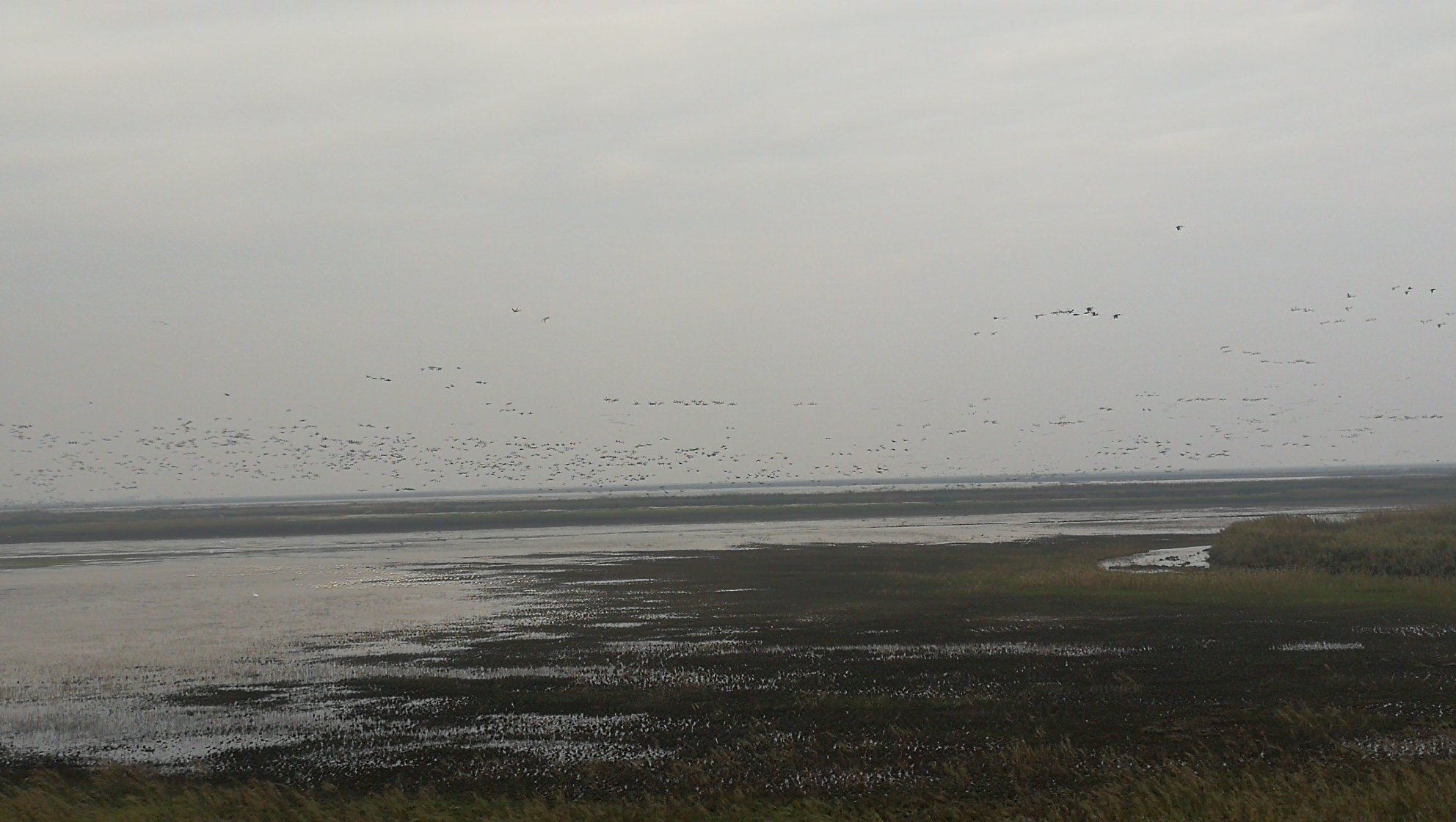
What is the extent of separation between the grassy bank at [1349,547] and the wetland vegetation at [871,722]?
18.3 feet

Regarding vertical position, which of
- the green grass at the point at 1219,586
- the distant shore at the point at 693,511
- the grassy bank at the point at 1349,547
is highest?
the grassy bank at the point at 1349,547

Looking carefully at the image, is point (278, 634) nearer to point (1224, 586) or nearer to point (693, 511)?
point (1224, 586)

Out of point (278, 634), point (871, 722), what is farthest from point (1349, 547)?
point (278, 634)

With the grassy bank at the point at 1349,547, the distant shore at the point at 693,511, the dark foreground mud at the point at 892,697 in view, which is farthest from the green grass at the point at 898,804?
the distant shore at the point at 693,511

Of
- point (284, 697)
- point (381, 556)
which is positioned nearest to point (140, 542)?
point (381, 556)

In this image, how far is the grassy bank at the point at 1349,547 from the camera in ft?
147

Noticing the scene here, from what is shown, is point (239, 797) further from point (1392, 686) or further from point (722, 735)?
point (1392, 686)

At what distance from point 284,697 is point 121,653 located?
10368 millimetres

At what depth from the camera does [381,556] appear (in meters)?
74.1

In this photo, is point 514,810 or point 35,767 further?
point 35,767

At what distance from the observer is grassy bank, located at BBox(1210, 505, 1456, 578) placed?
44.8 meters

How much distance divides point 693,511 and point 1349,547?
3599 inches

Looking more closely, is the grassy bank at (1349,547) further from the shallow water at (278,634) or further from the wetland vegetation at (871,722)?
the shallow water at (278,634)

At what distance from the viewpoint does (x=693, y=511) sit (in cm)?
13500
